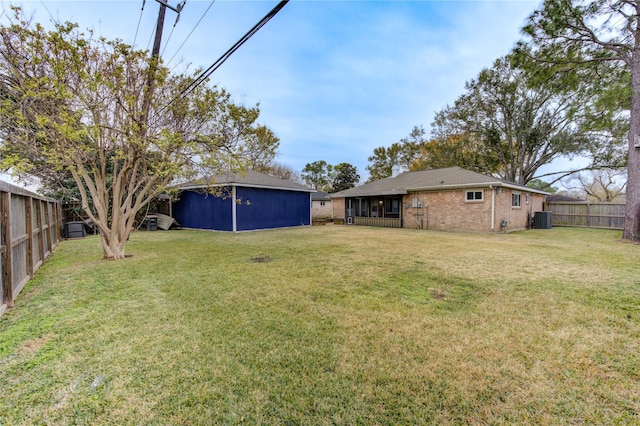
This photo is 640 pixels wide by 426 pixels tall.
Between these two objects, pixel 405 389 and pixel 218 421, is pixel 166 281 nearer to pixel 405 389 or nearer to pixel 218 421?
pixel 218 421

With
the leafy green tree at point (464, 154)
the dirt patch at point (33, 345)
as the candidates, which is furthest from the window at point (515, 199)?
the dirt patch at point (33, 345)

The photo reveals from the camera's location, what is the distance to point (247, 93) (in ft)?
25.9

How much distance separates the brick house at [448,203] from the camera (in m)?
12.4

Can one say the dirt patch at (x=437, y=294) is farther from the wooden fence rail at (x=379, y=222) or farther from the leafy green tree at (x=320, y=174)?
the leafy green tree at (x=320, y=174)

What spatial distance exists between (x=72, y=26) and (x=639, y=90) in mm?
15811

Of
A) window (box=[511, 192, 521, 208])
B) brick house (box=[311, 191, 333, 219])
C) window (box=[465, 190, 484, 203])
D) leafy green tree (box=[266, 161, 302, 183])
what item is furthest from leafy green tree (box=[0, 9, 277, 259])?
leafy green tree (box=[266, 161, 302, 183])

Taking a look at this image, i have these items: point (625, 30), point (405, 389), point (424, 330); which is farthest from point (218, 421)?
point (625, 30)

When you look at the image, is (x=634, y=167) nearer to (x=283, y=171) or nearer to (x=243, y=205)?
(x=243, y=205)

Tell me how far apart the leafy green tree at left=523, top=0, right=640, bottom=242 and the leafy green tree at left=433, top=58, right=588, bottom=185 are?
9090 mm

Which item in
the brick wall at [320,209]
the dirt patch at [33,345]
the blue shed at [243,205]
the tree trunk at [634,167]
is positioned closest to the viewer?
the dirt patch at [33,345]

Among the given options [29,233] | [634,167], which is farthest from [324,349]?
[634,167]

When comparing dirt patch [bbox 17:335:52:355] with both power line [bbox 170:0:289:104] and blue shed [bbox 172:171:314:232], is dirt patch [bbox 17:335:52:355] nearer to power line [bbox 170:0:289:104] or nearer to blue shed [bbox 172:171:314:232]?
power line [bbox 170:0:289:104]

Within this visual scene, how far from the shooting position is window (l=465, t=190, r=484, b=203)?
41.2 ft

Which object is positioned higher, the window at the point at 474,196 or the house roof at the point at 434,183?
the house roof at the point at 434,183
